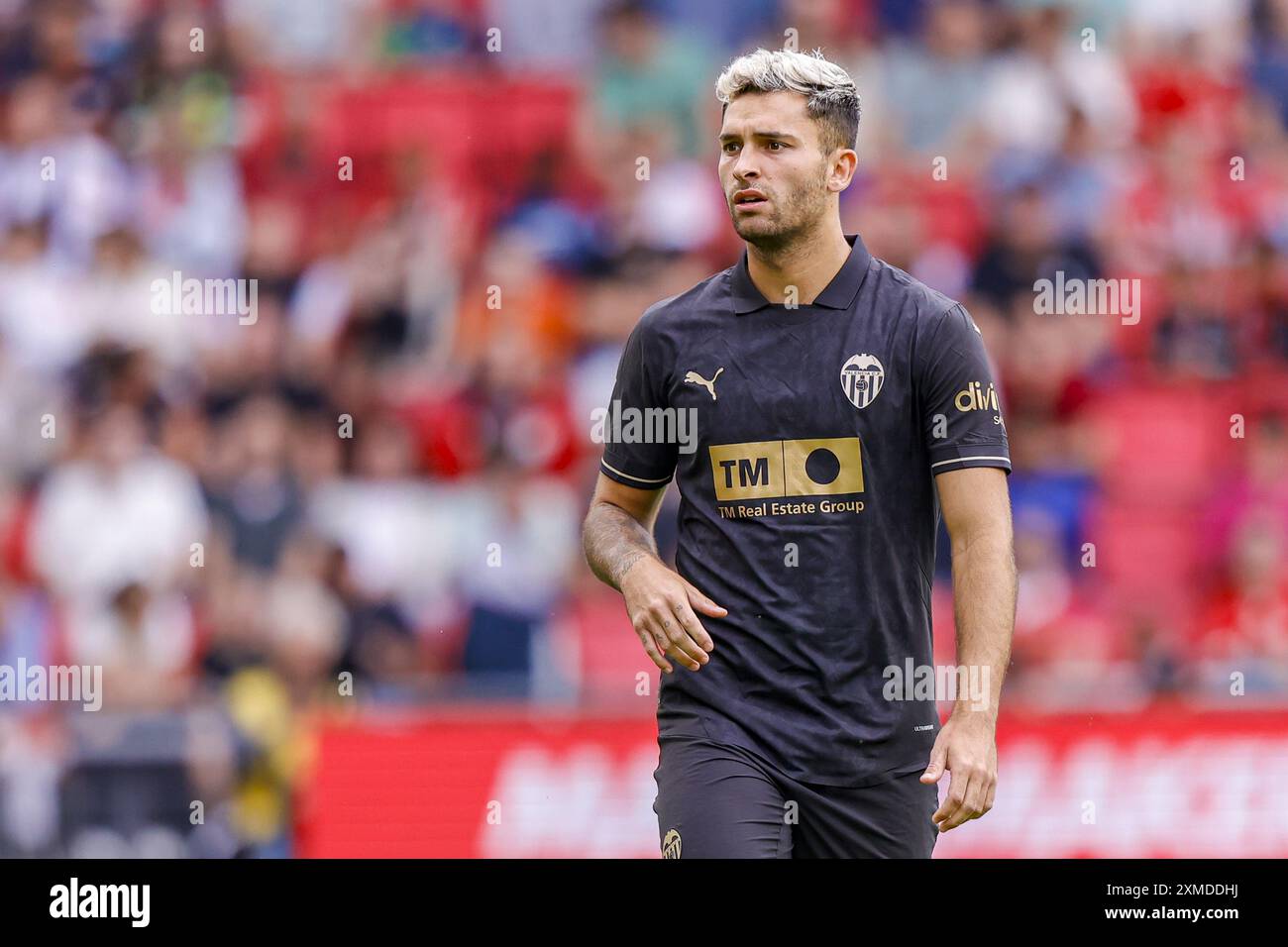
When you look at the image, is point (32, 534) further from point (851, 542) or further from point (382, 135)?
point (851, 542)

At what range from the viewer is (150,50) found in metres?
12.4

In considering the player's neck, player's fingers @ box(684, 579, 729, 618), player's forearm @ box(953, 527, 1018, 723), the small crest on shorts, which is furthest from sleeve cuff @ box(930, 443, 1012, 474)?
the small crest on shorts

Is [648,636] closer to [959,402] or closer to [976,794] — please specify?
[976,794]

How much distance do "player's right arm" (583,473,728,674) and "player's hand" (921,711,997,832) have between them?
604 mm

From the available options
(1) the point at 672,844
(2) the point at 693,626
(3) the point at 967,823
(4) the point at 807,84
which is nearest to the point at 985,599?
(2) the point at 693,626

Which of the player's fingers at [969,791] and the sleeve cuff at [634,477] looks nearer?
the player's fingers at [969,791]

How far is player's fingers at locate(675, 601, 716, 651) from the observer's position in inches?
174

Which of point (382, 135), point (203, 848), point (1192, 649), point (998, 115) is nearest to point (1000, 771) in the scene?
point (1192, 649)

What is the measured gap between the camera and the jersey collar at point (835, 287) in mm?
4770

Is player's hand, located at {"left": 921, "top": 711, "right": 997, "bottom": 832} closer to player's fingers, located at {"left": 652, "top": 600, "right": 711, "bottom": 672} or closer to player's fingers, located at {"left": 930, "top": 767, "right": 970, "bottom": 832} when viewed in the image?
player's fingers, located at {"left": 930, "top": 767, "right": 970, "bottom": 832}

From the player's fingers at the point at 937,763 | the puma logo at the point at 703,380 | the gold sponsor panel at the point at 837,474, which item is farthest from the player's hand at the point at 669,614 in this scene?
the player's fingers at the point at 937,763

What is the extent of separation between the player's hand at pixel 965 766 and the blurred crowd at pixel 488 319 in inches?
151

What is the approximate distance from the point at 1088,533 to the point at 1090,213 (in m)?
2.28

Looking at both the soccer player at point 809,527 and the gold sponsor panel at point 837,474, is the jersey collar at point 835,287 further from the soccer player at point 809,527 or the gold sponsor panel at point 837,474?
the gold sponsor panel at point 837,474
